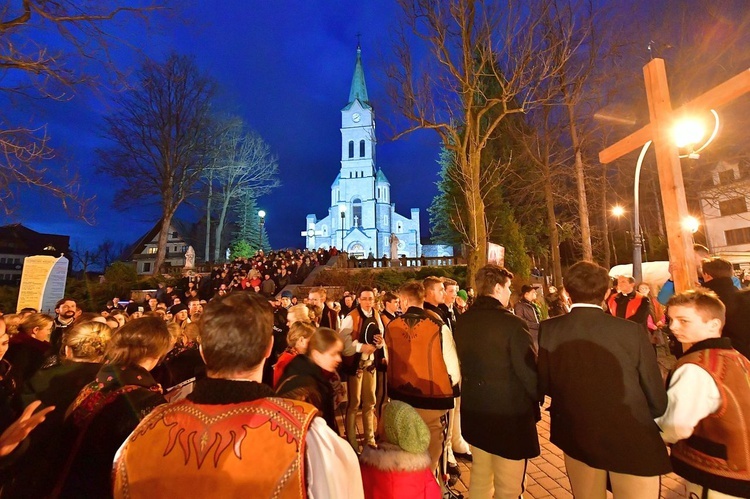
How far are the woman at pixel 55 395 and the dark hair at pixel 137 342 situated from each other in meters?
0.38

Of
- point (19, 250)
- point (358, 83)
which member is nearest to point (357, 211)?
point (358, 83)

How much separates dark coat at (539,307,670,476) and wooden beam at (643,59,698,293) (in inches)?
75.8

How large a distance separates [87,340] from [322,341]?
1.64 m

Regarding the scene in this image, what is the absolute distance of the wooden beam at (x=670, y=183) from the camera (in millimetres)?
3598

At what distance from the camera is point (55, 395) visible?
88.2 inches

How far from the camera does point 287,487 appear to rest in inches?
49.8

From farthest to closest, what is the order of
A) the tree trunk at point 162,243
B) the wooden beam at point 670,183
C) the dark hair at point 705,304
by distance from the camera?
the tree trunk at point 162,243
the wooden beam at point 670,183
the dark hair at point 705,304

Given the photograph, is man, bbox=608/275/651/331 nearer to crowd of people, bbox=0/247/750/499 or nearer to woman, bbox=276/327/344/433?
crowd of people, bbox=0/247/750/499

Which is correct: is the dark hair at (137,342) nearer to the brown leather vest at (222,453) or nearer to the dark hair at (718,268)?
the brown leather vest at (222,453)

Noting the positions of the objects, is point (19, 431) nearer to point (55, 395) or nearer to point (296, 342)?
point (55, 395)

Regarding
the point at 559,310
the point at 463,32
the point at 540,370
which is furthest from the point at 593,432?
the point at 463,32

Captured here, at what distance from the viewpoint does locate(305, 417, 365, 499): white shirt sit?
4.30 ft

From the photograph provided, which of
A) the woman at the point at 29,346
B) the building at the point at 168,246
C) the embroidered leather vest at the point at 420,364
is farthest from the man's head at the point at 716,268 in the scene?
the building at the point at 168,246

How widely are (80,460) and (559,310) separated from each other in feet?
38.5
